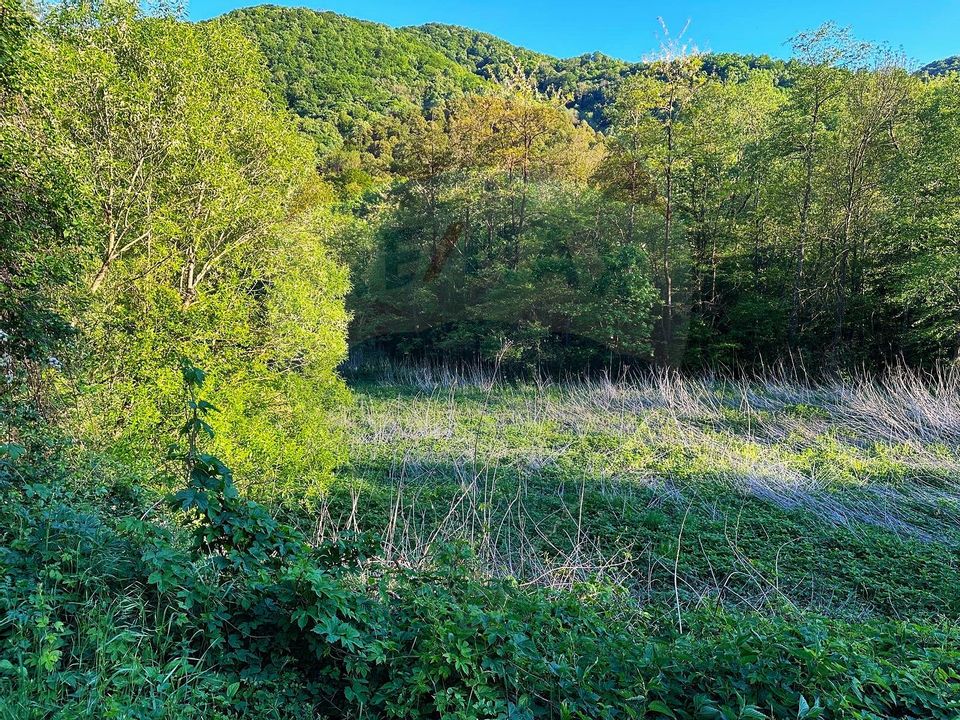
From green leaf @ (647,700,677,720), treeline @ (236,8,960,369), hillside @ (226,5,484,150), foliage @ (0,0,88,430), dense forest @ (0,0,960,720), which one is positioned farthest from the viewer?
hillside @ (226,5,484,150)

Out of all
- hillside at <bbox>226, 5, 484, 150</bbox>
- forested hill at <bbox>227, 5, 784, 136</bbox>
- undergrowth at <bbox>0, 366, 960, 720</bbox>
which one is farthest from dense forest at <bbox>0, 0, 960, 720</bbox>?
hillside at <bbox>226, 5, 484, 150</bbox>

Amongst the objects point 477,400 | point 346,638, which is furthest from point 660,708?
point 477,400

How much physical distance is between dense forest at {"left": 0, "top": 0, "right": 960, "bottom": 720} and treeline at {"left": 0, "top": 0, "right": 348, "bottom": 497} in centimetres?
5

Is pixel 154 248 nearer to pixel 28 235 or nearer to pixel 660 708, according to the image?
pixel 28 235

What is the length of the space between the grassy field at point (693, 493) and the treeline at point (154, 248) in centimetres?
197

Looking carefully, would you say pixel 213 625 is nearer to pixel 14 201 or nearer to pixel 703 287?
pixel 14 201

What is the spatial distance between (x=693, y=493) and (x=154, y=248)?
25.3 ft

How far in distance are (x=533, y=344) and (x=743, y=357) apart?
6086 mm

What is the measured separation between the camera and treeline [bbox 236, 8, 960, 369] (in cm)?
1149

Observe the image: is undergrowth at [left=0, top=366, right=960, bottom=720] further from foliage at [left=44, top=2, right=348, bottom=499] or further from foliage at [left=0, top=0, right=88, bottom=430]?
foliage at [left=44, top=2, right=348, bottom=499]

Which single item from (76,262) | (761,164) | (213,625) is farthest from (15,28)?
(761,164)

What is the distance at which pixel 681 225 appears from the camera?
48.7 ft

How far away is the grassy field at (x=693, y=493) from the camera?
14.1 feet

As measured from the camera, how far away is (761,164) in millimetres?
13734
